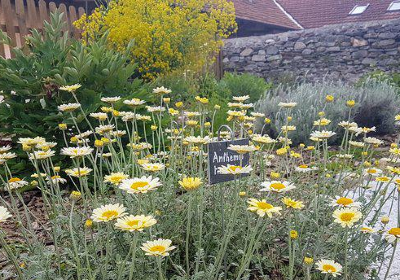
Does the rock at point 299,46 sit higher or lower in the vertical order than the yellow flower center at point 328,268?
higher

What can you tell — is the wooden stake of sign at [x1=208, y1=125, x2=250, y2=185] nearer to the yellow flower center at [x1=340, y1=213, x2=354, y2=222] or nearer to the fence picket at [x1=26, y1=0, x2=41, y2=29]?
the yellow flower center at [x1=340, y1=213, x2=354, y2=222]

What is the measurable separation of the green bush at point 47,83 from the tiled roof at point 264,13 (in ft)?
35.2

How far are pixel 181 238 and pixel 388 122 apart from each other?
3.92 meters

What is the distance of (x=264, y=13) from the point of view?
15.0 m

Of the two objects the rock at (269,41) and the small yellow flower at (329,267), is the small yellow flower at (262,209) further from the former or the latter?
the rock at (269,41)

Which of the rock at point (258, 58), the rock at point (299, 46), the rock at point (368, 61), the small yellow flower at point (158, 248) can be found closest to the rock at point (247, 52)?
the rock at point (258, 58)

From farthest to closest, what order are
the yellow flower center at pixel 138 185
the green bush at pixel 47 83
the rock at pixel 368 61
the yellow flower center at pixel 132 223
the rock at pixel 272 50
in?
1. the rock at pixel 272 50
2. the rock at pixel 368 61
3. the green bush at pixel 47 83
4. the yellow flower center at pixel 138 185
5. the yellow flower center at pixel 132 223

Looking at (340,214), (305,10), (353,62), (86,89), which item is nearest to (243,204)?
(340,214)

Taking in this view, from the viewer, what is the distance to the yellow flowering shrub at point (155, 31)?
535 centimetres

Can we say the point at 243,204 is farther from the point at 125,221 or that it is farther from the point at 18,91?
the point at 18,91

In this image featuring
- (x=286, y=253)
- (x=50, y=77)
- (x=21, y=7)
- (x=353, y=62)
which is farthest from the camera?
(x=353, y=62)

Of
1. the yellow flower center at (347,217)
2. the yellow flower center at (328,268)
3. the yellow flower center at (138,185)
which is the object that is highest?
the yellow flower center at (138,185)

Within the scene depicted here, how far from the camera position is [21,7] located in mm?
5750

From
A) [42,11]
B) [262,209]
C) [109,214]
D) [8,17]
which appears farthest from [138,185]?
[42,11]
